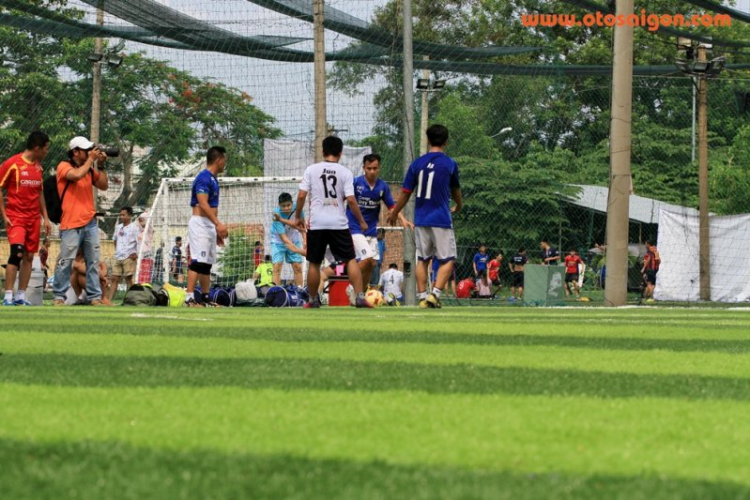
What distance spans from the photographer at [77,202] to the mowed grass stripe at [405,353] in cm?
782

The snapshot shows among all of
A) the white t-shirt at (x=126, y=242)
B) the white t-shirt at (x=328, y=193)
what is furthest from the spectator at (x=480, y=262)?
the white t-shirt at (x=328, y=193)

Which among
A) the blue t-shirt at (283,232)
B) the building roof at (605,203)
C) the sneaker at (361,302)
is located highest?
the building roof at (605,203)

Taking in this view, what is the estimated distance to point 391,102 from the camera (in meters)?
23.2

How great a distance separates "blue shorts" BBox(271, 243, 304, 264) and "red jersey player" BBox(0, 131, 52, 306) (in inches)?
238

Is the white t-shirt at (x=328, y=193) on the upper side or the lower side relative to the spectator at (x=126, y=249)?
upper

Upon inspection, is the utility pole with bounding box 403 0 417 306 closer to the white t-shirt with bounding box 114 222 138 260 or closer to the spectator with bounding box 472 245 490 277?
the white t-shirt with bounding box 114 222 138 260

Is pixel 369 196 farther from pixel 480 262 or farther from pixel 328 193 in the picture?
pixel 480 262

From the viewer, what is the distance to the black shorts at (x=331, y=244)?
13773mm

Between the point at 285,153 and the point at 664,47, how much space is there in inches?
1280

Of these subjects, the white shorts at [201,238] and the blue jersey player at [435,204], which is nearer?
the blue jersey player at [435,204]

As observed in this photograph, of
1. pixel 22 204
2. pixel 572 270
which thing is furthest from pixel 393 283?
pixel 572 270

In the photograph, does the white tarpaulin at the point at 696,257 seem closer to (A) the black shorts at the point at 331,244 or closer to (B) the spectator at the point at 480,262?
(B) the spectator at the point at 480,262

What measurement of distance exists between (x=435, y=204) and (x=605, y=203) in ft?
106

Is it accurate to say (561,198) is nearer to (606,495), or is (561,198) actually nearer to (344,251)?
(344,251)
